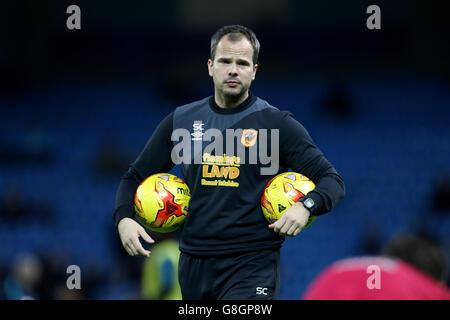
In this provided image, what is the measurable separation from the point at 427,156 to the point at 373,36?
523 centimetres

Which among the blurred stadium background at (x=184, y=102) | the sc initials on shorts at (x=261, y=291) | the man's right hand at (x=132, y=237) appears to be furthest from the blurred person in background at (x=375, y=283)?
the blurred stadium background at (x=184, y=102)

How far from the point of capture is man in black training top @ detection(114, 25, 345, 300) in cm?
421

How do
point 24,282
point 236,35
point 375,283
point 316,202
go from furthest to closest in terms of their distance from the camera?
point 24,282 < point 236,35 < point 316,202 < point 375,283

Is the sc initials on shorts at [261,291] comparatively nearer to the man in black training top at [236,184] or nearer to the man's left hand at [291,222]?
the man in black training top at [236,184]

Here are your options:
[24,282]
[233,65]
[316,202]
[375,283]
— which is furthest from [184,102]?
[375,283]

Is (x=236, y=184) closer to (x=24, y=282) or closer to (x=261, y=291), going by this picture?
(x=261, y=291)

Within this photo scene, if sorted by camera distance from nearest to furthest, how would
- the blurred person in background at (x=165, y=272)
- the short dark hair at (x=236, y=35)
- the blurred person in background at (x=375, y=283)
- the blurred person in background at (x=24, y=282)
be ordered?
1. the blurred person in background at (x=375, y=283)
2. the short dark hair at (x=236, y=35)
3. the blurred person in background at (x=165, y=272)
4. the blurred person in background at (x=24, y=282)

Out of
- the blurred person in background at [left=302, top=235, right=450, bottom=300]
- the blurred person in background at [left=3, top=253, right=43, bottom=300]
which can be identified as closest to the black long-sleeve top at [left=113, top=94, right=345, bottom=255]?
the blurred person in background at [left=302, top=235, right=450, bottom=300]

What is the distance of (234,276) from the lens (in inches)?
A: 165

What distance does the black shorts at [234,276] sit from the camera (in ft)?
13.6

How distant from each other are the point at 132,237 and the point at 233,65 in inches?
50.2

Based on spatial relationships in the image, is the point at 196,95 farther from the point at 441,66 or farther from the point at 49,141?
the point at 441,66

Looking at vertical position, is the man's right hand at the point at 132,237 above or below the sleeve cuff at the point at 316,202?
below
